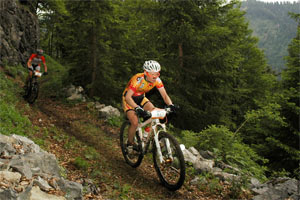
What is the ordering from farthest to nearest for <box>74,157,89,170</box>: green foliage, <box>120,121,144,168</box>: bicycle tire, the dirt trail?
<box>120,121,144,168</box>: bicycle tire < <box>74,157,89,170</box>: green foliage < the dirt trail

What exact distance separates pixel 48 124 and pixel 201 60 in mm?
9508

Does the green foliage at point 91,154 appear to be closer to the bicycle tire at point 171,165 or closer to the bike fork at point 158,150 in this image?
the bicycle tire at point 171,165

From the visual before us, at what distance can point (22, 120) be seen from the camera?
8.23m

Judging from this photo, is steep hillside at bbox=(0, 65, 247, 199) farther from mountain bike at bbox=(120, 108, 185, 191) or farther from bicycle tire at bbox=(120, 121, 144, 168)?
mountain bike at bbox=(120, 108, 185, 191)

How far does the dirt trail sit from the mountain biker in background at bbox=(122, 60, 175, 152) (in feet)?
2.64

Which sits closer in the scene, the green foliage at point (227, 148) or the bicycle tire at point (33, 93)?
the green foliage at point (227, 148)

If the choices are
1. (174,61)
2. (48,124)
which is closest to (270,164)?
(174,61)

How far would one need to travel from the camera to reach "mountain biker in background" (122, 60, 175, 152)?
5.96m

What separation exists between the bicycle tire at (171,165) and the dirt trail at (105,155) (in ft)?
0.88

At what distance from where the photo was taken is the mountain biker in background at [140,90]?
5957mm

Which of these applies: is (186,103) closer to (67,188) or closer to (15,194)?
(67,188)

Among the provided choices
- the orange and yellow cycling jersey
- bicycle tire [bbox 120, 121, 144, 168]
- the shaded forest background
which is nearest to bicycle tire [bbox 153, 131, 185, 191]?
bicycle tire [bbox 120, 121, 144, 168]

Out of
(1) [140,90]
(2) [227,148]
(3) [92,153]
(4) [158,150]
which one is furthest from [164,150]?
(2) [227,148]

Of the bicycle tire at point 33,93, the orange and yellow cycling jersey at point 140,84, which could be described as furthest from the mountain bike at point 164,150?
the bicycle tire at point 33,93
